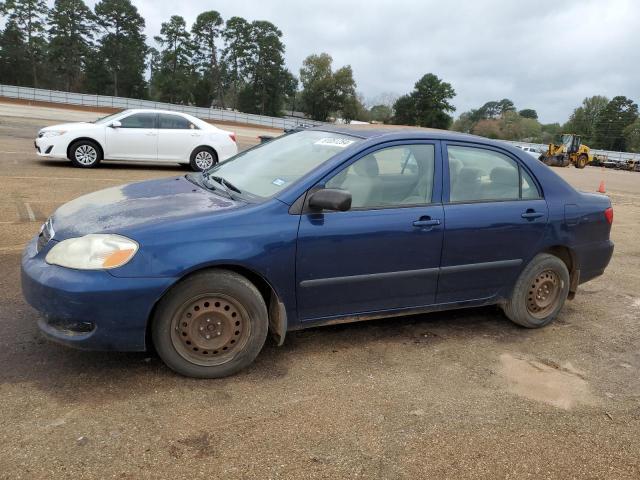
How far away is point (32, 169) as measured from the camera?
34.6 ft

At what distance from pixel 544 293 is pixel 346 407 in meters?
2.25

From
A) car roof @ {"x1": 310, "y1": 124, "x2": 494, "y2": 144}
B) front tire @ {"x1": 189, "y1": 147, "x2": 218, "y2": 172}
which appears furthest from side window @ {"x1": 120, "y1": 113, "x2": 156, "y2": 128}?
car roof @ {"x1": 310, "y1": 124, "x2": 494, "y2": 144}

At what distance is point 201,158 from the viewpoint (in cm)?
1267

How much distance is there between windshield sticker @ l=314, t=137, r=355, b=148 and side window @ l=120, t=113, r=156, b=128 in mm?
8932

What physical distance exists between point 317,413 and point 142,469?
97 centimetres

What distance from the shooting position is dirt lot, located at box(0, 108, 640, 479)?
250 centimetres

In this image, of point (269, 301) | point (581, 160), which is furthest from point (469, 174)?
point (581, 160)

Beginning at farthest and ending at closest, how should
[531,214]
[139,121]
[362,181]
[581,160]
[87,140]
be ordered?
[581,160], [139,121], [87,140], [531,214], [362,181]

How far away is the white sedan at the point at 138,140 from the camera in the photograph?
11234 mm

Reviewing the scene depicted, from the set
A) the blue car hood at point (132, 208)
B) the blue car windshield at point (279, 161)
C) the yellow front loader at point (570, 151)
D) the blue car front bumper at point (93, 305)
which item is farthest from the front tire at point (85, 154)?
the yellow front loader at point (570, 151)

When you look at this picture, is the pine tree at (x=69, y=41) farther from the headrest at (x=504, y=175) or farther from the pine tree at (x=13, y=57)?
the headrest at (x=504, y=175)

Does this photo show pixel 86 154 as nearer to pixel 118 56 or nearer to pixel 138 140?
pixel 138 140

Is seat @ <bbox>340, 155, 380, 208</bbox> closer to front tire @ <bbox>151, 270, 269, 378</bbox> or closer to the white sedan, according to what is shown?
front tire @ <bbox>151, 270, 269, 378</bbox>

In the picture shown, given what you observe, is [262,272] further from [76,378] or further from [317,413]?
[76,378]
